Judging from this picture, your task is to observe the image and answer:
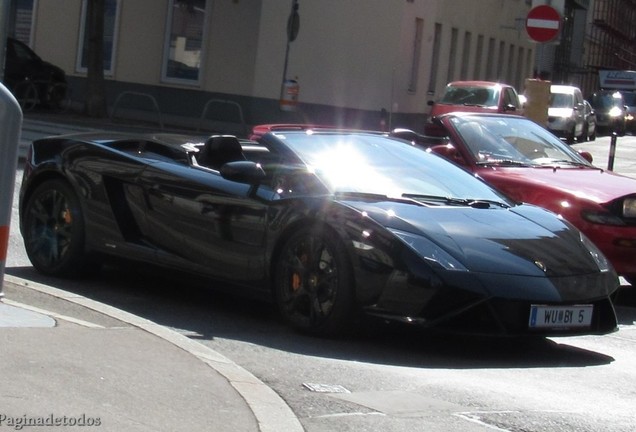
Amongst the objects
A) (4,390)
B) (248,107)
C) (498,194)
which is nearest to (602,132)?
(248,107)

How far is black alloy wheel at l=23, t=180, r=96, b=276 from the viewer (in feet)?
31.1

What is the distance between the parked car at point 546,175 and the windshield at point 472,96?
65.8ft

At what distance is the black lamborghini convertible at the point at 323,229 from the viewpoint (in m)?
7.57

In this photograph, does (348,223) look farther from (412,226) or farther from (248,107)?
(248,107)

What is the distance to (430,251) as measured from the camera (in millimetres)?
7559

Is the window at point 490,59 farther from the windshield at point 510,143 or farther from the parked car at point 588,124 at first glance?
the windshield at point 510,143

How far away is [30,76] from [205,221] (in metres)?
23.2

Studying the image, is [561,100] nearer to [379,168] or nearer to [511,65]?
[511,65]

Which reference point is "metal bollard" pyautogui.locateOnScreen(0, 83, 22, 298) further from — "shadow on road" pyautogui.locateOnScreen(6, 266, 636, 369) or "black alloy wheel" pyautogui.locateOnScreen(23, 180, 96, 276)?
"black alloy wheel" pyautogui.locateOnScreen(23, 180, 96, 276)

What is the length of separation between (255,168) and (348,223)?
36.9 inches

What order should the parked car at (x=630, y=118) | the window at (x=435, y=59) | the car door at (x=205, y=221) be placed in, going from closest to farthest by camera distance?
the car door at (x=205, y=221)
the window at (x=435, y=59)
the parked car at (x=630, y=118)

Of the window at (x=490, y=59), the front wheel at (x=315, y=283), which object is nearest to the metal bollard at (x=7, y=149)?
the front wheel at (x=315, y=283)

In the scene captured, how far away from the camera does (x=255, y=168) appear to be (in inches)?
333

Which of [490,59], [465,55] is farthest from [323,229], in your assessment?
[490,59]
